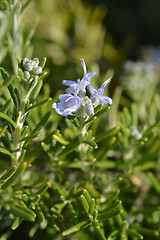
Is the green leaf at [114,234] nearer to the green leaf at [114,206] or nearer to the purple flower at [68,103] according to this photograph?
the green leaf at [114,206]

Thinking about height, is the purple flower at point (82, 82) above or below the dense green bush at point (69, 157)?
above

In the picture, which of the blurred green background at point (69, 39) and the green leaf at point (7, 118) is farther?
the blurred green background at point (69, 39)

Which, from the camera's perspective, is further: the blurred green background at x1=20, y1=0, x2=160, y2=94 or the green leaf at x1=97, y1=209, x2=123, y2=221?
the blurred green background at x1=20, y1=0, x2=160, y2=94

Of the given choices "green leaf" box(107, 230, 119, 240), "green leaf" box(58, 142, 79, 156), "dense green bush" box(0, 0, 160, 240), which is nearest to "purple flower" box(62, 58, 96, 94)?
"dense green bush" box(0, 0, 160, 240)

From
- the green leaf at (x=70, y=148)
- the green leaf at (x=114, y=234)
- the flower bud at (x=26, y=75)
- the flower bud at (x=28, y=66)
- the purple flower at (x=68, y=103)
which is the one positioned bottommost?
the green leaf at (x=114, y=234)

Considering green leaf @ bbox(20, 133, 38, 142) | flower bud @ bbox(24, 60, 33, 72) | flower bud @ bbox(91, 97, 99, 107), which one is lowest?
green leaf @ bbox(20, 133, 38, 142)

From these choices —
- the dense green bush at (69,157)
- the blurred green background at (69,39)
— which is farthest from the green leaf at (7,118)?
the blurred green background at (69,39)

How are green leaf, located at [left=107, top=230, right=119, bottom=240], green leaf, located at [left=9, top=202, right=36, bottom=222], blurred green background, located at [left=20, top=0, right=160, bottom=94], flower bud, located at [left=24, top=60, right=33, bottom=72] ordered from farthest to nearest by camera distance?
1. blurred green background, located at [left=20, top=0, right=160, bottom=94]
2. green leaf, located at [left=107, top=230, right=119, bottom=240]
3. flower bud, located at [left=24, top=60, right=33, bottom=72]
4. green leaf, located at [left=9, top=202, right=36, bottom=222]

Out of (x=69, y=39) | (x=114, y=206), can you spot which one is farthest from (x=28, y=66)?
(x=69, y=39)

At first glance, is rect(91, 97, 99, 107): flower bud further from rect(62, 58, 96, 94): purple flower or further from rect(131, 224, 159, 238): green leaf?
rect(131, 224, 159, 238): green leaf

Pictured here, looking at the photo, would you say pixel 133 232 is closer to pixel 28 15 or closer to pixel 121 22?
pixel 28 15
